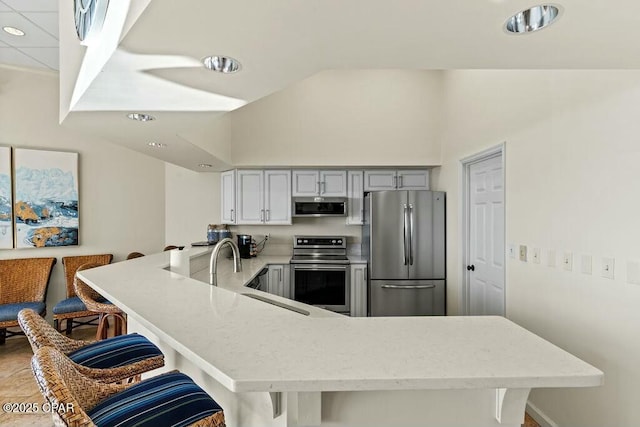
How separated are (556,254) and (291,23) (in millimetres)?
2107

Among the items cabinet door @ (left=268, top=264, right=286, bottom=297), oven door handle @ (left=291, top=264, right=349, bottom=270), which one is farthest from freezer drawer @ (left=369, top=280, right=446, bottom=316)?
cabinet door @ (left=268, top=264, right=286, bottom=297)

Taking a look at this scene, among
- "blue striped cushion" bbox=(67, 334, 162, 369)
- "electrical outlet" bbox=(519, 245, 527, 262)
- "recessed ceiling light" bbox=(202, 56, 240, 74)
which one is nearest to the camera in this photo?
"recessed ceiling light" bbox=(202, 56, 240, 74)

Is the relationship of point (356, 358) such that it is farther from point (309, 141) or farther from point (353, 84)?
point (353, 84)

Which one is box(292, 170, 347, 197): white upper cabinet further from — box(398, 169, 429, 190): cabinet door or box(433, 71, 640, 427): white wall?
box(433, 71, 640, 427): white wall

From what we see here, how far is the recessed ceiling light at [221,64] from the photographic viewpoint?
127cm

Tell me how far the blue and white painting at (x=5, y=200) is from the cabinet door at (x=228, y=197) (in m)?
2.32

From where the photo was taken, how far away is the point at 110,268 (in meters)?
A: 2.50

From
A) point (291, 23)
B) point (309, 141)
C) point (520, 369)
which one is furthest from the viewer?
point (309, 141)

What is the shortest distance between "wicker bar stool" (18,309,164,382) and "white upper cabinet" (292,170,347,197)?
2895mm

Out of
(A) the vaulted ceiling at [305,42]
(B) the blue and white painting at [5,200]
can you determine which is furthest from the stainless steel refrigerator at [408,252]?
(B) the blue and white painting at [5,200]

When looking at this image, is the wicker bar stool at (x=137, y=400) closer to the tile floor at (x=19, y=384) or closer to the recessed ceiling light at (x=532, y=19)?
the recessed ceiling light at (x=532, y=19)

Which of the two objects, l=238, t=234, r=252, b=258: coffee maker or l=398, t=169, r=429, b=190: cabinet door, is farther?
l=238, t=234, r=252, b=258: coffee maker

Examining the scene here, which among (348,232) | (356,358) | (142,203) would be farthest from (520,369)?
(142,203)

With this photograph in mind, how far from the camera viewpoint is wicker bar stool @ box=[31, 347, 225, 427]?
3.28 ft
